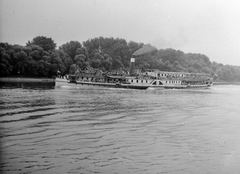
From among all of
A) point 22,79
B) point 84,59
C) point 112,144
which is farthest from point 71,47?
point 112,144

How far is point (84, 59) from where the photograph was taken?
173 feet

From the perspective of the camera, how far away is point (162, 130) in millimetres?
11320

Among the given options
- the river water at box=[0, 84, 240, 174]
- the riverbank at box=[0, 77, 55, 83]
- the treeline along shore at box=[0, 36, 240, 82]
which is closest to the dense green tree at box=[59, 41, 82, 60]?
the treeline along shore at box=[0, 36, 240, 82]

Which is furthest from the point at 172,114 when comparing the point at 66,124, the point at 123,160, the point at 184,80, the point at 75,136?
the point at 184,80

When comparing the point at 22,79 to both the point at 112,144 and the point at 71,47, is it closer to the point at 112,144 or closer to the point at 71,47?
the point at 71,47

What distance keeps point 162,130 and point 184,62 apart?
228ft

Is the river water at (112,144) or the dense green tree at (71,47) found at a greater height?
the dense green tree at (71,47)

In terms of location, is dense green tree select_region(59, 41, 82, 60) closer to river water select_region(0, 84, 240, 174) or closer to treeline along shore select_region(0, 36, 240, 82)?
treeline along shore select_region(0, 36, 240, 82)

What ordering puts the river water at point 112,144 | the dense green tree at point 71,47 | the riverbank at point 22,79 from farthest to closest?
1. the dense green tree at point 71,47
2. the riverbank at point 22,79
3. the river water at point 112,144

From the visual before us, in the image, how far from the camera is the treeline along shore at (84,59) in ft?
129

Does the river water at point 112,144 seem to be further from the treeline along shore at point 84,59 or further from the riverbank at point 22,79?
the treeline along shore at point 84,59


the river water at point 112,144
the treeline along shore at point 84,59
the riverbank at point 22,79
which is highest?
the treeline along shore at point 84,59

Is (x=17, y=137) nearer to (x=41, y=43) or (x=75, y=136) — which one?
(x=75, y=136)

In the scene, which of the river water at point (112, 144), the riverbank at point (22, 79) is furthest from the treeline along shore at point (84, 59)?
the river water at point (112, 144)
